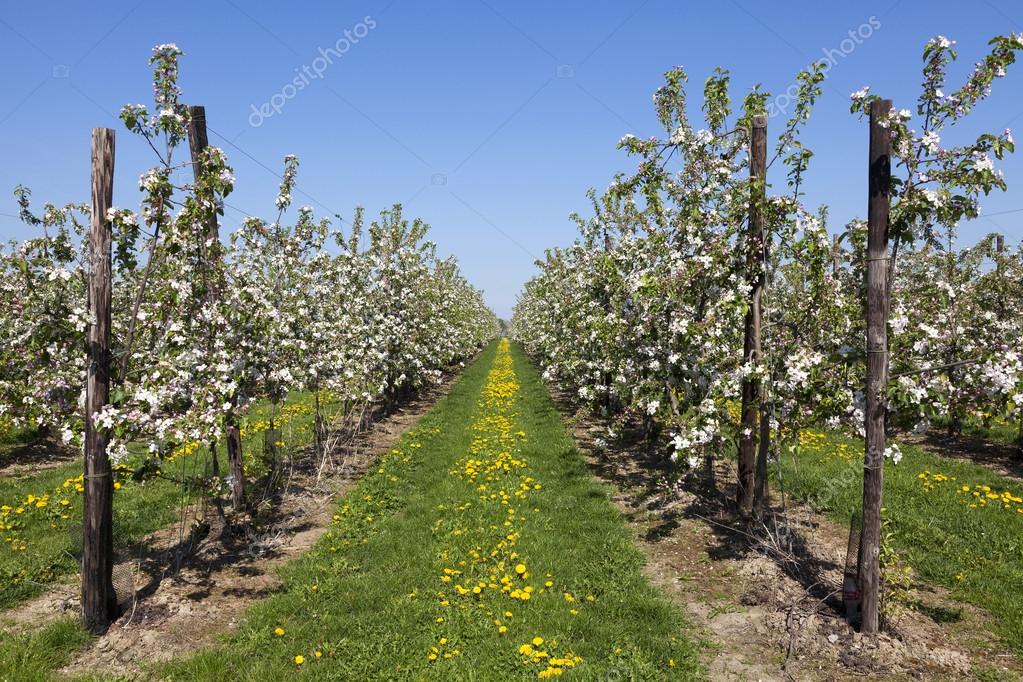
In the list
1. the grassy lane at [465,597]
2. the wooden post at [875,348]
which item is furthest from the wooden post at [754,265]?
the grassy lane at [465,597]

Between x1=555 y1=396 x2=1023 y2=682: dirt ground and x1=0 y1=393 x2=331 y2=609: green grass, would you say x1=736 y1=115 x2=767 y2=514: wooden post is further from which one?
x1=0 y1=393 x2=331 y2=609: green grass

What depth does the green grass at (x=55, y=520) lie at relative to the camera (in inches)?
300

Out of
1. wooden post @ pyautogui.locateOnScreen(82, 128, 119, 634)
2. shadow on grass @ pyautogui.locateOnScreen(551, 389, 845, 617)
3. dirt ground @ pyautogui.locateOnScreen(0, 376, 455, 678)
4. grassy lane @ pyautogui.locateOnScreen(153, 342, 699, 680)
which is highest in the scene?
wooden post @ pyautogui.locateOnScreen(82, 128, 119, 634)

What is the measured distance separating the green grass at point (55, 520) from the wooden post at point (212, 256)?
74cm

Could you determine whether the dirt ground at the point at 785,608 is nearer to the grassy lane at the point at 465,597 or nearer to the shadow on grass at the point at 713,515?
the shadow on grass at the point at 713,515

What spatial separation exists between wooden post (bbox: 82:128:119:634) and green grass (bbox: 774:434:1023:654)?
352 inches

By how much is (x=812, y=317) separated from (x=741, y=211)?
1.81 meters

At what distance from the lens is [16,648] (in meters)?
5.91

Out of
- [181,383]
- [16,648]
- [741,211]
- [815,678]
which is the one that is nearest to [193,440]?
[181,383]

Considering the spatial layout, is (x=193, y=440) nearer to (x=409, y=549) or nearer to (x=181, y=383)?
(x=181, y=383)

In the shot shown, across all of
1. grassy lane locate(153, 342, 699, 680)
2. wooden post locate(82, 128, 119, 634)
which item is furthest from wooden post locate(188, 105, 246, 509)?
grassy lane locate(153, 342, 699, 680)

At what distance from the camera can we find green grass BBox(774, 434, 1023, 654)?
740 cm

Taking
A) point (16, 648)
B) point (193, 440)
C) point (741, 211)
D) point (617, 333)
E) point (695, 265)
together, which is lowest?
point (16, 648)

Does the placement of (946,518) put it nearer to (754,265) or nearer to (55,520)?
(754,265)
